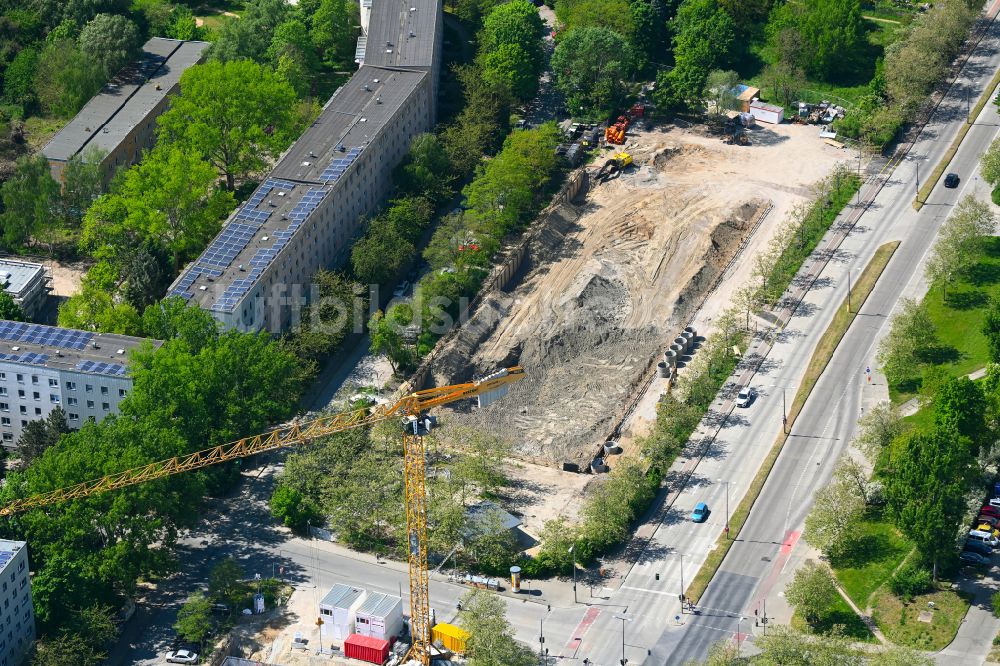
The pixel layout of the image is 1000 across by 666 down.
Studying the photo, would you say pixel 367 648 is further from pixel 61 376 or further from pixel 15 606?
pixel 61 376

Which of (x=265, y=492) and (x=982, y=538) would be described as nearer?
(x=982, y=538)

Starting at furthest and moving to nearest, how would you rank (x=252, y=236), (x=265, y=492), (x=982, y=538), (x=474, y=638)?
1. (x=252, y=236)
2. (x=265, y=492)
3. (x=982, y=538)
4. (x=474, y=638)

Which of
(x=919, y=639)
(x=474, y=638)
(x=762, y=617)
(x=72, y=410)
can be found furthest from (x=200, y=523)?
(x=919, y=639)

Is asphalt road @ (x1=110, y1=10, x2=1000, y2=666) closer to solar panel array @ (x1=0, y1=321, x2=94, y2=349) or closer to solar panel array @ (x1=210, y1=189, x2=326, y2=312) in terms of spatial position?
solar panel array @ (x1=210, y1=189, x2=326, y2=312)

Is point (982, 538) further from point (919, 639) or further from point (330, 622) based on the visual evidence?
point (330, 622)

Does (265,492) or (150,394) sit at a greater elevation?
(150,394)

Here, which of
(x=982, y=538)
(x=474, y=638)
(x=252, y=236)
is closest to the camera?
(x=474, y=638)

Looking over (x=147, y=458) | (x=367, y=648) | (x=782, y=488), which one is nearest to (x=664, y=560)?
(x=782, y=488)
